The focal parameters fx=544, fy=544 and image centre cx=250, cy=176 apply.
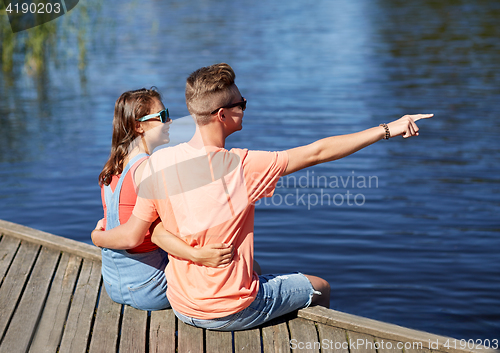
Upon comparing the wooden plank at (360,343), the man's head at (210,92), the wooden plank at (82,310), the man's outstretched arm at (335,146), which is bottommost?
the wooden plank at (360,343)

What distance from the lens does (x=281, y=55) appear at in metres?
15.8

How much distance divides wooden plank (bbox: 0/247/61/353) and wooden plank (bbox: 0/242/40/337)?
0.13 ft

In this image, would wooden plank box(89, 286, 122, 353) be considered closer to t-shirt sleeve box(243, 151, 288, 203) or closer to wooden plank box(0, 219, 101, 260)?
wooden plank box(0, 219, 101, 260)

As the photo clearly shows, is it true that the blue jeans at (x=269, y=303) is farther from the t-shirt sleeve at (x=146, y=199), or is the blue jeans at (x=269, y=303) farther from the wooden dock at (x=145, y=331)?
the t-shirt sleeve at (x=146, y=199)

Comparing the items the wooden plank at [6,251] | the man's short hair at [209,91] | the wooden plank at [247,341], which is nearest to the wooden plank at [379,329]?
Answer: the wooden plank at [247,341]

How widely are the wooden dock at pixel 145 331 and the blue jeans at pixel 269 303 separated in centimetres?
8

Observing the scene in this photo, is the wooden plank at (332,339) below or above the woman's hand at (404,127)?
below

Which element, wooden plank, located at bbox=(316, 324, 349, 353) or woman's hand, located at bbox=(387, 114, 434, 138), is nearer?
woman's hand, located at bbox=(387, 114, 434, 138)

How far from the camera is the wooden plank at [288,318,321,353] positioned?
2934 millimetres

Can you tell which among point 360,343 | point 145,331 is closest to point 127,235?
point 145,331

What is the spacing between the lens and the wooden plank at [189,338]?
9.53ft

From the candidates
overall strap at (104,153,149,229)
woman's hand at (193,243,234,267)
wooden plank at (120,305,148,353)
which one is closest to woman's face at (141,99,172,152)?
overall strap at (104,153,149,229)

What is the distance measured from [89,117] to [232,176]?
28.4 feet

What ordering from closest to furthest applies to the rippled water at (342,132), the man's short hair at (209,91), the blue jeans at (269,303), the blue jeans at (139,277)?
the man's short hair at (209,91)
the blue jeans at (269,303)
the blue jeans at (139,277)
the rippled water at (342,132)
